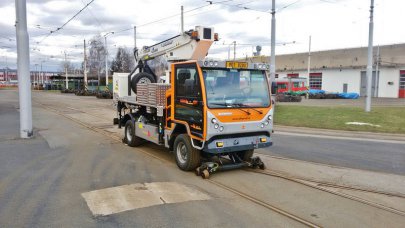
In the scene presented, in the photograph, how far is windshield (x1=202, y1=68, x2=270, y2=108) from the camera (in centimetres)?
751

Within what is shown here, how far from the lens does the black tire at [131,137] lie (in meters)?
11.2

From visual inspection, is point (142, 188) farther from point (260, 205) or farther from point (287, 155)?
point (287, 155)

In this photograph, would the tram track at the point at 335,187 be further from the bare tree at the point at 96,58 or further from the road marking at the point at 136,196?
the bare tree at the point at 96,58

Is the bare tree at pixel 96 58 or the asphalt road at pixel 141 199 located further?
the bare tree at pixel 96 58

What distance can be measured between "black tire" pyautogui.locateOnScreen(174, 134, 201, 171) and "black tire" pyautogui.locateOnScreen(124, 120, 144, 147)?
125 inches

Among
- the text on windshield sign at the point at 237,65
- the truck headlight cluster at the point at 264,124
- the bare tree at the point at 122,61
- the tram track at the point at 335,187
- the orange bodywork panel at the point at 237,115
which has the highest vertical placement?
the bare tree at the point at 122,61

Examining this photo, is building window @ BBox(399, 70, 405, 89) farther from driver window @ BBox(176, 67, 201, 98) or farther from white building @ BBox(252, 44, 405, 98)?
driver window @ BBox(176, 67, 201, 98)

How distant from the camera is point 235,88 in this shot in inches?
308

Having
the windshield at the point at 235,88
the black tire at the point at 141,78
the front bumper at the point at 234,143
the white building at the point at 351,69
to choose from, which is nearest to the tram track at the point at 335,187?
the front bumper at the point at 234,143

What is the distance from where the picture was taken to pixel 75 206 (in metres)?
5.66

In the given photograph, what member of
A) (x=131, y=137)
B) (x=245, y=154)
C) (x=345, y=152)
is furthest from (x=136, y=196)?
(x=345, y=152)

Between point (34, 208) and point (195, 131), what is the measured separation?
346cm

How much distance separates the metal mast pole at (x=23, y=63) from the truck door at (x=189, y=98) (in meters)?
7.69

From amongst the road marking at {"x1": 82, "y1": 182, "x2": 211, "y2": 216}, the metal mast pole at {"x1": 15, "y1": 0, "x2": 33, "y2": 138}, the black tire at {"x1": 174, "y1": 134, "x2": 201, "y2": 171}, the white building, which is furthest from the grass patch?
the white building
